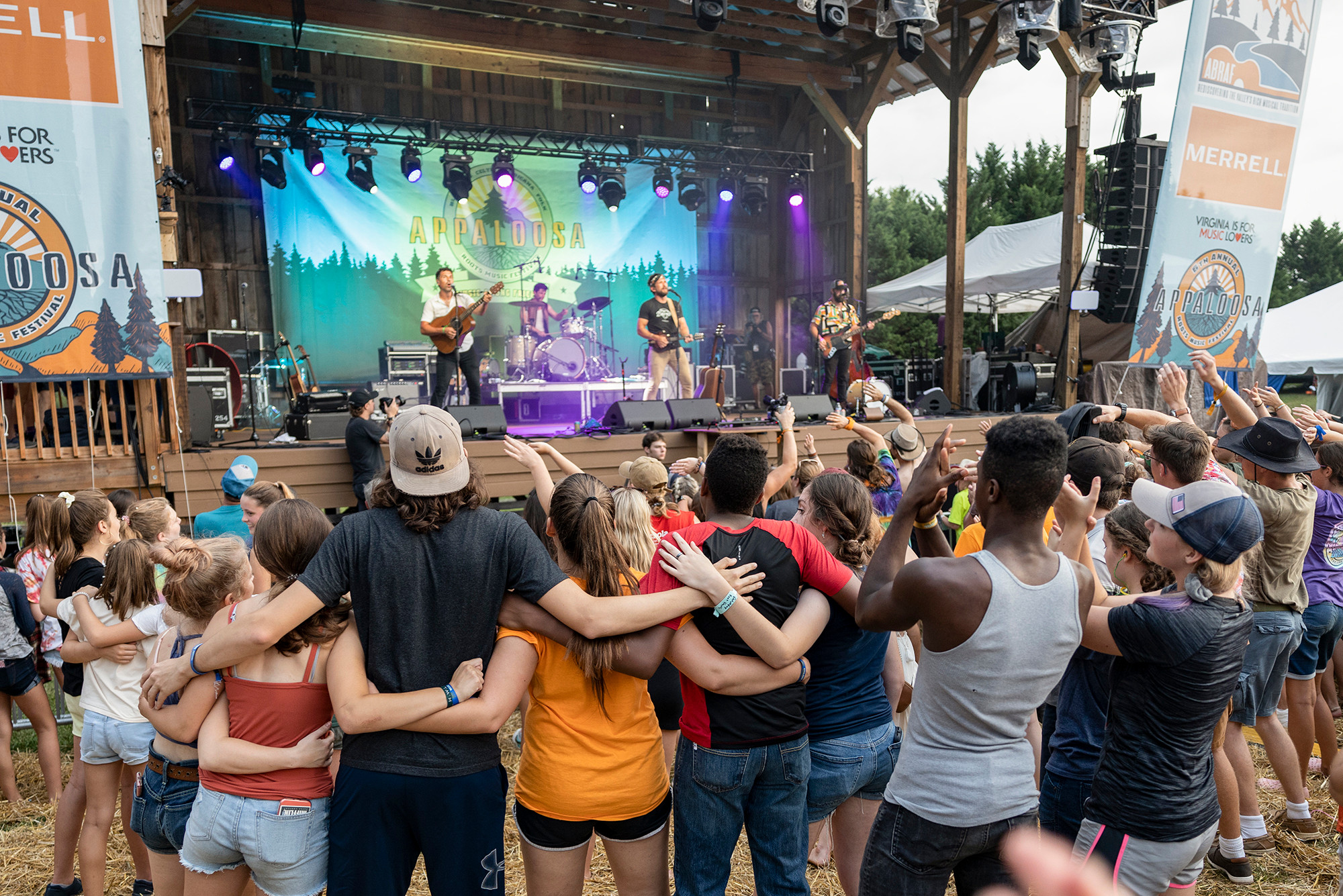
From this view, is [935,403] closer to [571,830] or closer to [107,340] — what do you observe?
[107,340]

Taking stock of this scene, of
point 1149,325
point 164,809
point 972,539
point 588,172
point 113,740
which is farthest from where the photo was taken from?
point 588,172

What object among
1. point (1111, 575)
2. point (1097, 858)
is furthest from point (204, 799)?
point (1111, 575)

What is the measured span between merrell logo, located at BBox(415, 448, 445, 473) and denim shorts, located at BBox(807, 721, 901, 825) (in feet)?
3.81

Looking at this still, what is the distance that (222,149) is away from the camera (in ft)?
36.5

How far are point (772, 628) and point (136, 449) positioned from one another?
20.0 ft

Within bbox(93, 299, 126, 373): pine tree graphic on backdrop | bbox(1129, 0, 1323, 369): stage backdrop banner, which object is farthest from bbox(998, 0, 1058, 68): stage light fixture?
bbox(93, 299, 126, 373): pine tree graphic on backdrop

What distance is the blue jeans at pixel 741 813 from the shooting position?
2.01m

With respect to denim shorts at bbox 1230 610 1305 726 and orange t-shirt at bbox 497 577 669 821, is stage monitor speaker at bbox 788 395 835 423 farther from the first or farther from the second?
orange t-shirt at bbox 497 577 669 821

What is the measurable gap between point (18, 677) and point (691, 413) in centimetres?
608

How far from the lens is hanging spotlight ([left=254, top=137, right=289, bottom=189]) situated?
10.9 metres

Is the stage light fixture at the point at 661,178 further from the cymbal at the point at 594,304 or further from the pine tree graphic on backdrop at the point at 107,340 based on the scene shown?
the pine tree graphic on backdrop at the point at 107,340

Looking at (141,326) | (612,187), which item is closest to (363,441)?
(141,326)

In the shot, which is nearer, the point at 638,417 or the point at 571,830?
the point at 571,830

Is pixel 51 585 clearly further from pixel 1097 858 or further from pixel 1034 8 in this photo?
pixel 1034 8
